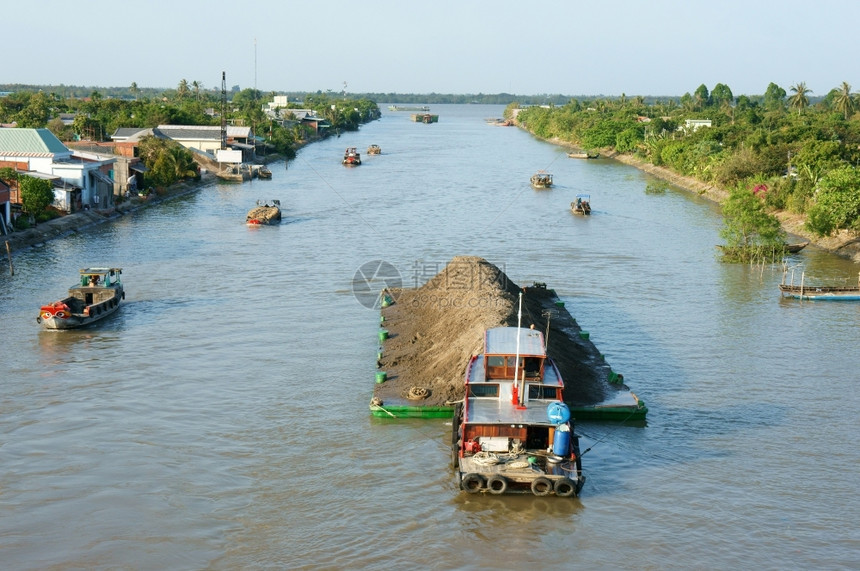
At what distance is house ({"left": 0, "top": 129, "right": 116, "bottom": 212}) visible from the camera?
44.3 m

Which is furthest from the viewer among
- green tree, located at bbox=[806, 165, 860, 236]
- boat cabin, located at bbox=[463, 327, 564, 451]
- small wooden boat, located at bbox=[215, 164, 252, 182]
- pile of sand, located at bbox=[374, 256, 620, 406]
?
small wooden boat, located at bbox=[215, 164, 252, 182]

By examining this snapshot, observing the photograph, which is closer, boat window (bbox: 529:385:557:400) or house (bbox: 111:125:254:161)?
boat window (bbox: 529:385:557:400)

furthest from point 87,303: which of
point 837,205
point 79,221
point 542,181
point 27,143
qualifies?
point 542,181

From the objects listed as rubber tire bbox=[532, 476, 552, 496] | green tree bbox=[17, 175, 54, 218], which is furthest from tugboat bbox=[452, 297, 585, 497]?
green tree bbox=[17, 175, 54, 218]

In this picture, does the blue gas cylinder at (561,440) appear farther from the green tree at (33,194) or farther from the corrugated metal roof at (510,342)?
the green tree at (33,194)

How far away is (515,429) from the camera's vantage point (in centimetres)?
1616

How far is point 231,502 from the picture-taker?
15.7 m

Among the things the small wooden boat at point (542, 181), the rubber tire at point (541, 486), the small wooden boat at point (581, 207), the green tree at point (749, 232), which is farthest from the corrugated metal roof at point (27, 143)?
the rubber tire at point (541, 486)

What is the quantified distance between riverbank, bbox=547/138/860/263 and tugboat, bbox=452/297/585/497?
25.3 meters

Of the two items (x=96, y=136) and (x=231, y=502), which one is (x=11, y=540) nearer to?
(x=231, y=502)

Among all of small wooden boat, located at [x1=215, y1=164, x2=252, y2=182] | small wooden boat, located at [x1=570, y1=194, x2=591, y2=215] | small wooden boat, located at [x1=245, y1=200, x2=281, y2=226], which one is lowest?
small wooden boat, located at [x1=245, y1=200, x2=281, y2=226]

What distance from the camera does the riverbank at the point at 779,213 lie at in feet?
128

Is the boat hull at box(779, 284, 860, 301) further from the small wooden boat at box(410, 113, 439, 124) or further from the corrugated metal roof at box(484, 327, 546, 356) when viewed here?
the small wooden boat at box(410, 113, 439, 124)

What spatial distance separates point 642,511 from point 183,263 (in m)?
25.0
